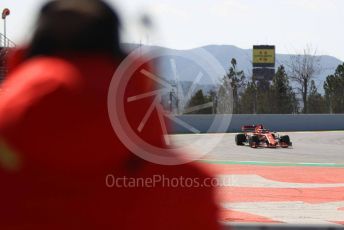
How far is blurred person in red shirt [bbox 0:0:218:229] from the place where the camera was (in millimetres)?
915

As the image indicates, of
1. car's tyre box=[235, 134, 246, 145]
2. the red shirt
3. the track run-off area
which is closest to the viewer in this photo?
the red shirt

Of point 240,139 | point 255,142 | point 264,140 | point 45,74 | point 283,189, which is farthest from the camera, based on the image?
point 240,139

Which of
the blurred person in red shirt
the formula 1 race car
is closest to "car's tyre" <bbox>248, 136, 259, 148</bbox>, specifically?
the formula 1 race car

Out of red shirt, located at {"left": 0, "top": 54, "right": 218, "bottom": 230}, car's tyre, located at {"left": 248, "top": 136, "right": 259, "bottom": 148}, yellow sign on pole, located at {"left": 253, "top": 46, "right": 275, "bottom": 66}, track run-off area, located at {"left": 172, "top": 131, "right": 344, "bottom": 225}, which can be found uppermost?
yellow sign on pole, located at {"left": 253, "top": 46, "right": 275, "bottom": 66}

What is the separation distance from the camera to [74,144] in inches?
36.5

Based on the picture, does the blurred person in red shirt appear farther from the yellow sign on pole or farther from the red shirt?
the yellow sign on pole

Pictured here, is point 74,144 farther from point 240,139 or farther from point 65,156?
point 240,139

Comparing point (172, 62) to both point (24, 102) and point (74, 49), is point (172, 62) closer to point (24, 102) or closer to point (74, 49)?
point (74, 49)

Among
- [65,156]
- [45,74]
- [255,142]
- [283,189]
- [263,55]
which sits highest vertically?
[263,55]

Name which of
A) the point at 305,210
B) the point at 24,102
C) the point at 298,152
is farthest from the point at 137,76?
the point at 298,152

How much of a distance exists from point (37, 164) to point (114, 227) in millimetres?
151

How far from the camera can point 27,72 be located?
949 millimetres

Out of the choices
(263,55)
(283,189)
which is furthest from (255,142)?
(263,55)

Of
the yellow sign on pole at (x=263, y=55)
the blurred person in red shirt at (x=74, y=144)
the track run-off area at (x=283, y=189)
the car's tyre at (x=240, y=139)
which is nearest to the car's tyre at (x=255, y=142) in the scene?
the car's tyre at (x=240, y=139)
